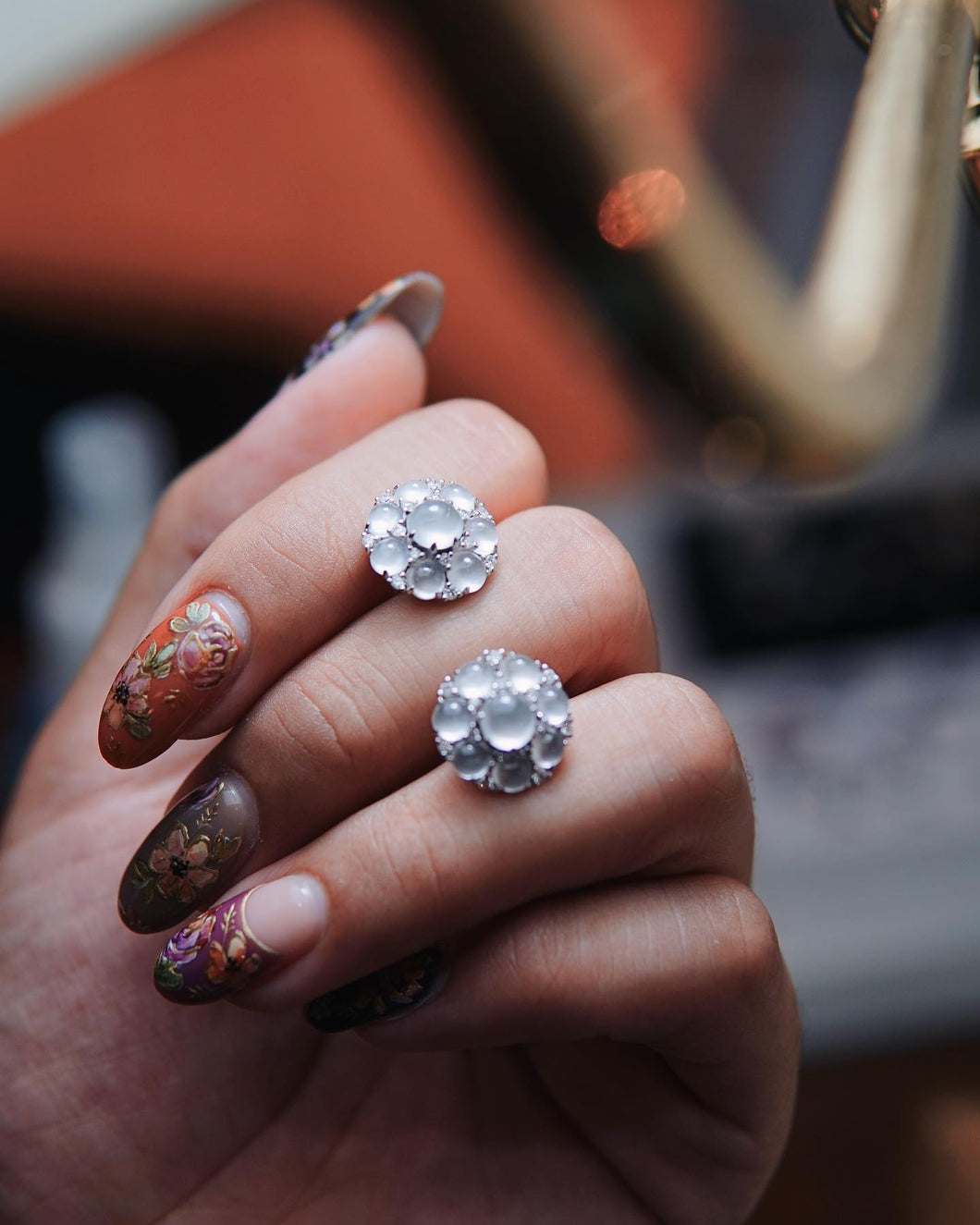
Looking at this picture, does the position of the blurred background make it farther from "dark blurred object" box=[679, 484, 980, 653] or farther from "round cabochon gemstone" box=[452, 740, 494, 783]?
"round cabochon gemstone" box=[452, 740, 494, 783]

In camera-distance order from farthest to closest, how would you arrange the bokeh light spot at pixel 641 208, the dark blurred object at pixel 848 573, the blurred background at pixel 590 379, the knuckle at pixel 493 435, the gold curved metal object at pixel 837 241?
the dark blurred object at pixel 848 573 < the blurred background at pixel 590 379 < the bokeh light spot at pixel 641 208 < the knuckle at pixel 493 435 < the gold curved metal object at pixel 837 241

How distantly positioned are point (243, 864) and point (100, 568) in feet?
3.19

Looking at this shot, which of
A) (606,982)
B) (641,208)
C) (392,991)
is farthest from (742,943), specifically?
(641,208)

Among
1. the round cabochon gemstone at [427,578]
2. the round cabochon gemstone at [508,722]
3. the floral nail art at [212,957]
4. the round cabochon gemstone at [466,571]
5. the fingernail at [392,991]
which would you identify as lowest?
the fingernail at [392,991]

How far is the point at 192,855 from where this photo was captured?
1.48 ft

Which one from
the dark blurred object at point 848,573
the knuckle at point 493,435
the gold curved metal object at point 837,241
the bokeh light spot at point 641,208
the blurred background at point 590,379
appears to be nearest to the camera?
the gold curved metal object at point 837,241

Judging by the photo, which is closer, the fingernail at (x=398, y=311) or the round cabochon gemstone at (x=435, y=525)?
the round cabochon gemstone at (x=435, y=525)

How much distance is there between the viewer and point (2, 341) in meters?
1.35

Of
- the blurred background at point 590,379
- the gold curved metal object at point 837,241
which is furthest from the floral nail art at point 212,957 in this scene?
the blurred background at point 590,379

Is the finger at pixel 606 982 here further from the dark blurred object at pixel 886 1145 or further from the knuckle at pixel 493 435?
the dark blurred object at pixel 886 1145

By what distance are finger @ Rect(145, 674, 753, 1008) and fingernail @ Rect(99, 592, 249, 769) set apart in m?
0.09

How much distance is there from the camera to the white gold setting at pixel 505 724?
0.41 m

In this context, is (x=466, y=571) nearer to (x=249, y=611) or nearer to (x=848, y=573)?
(x=249, y=611)

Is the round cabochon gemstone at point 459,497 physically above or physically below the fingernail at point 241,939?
above
